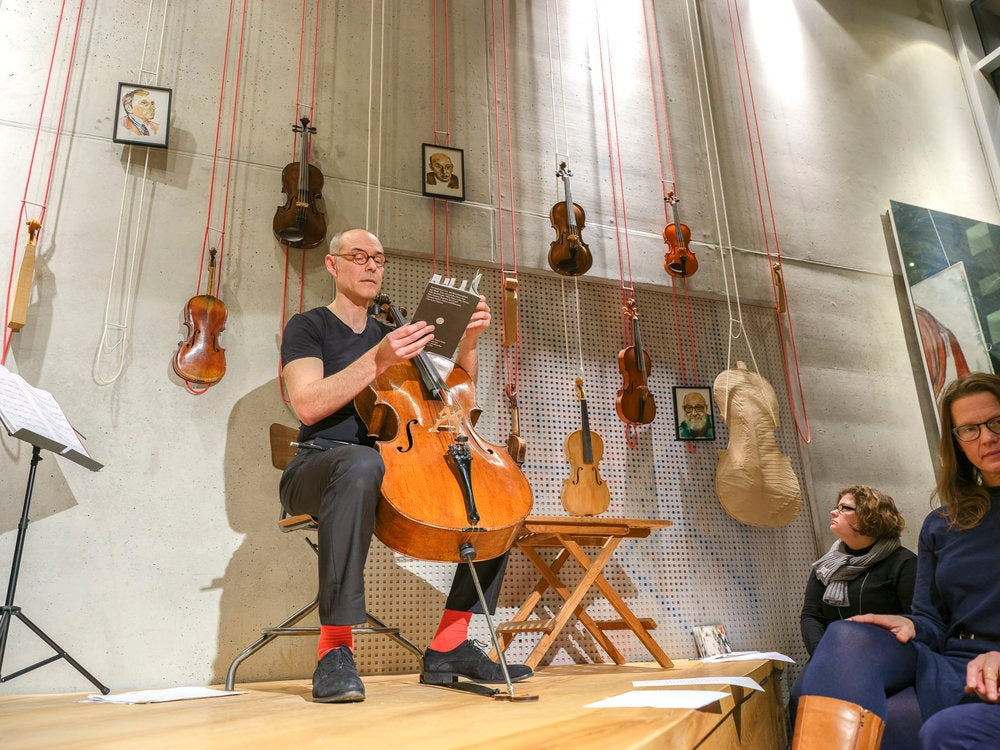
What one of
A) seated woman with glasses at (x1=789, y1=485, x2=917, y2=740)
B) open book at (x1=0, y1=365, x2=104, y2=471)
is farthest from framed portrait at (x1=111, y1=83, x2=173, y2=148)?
seated woman with glasses at (x1=789, y1=485, x2=917, y2=740)

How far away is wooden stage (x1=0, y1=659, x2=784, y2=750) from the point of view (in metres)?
1.32

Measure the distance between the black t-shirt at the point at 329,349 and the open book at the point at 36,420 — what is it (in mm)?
788

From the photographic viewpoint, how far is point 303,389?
2.35 metres

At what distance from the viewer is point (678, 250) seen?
14.0 ft

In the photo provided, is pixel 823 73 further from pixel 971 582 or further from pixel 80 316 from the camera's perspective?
pixel 80 316

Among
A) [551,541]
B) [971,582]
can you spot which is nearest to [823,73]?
[551,541]

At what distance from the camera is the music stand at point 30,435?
2.37 meters

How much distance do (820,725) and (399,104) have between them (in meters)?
3.70

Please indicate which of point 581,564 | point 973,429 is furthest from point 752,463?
point 973,429

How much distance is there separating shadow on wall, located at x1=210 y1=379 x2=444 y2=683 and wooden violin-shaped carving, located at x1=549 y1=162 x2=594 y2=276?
61.7 inches

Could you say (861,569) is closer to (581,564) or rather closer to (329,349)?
(581,564)

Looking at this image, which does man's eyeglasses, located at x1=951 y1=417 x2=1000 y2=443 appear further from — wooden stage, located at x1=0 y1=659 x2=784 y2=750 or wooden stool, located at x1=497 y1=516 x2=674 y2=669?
wooden stool, located at x1=497 y1=516 x2=674 y2=669

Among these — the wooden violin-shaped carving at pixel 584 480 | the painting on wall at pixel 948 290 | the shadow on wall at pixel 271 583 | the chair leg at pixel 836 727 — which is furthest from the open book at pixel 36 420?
the painting on wall at pixel 948 290

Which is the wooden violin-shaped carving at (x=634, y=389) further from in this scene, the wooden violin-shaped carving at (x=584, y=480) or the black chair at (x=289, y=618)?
the black chair at (x=289, y=618)
